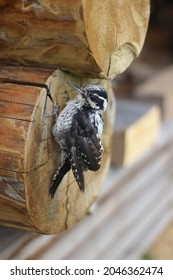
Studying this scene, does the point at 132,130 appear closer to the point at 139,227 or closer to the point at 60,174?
the point at 139,227

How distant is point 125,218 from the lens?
16.3 feet

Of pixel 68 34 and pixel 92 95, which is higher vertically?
pixel 68 34

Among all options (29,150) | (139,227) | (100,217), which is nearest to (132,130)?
(100,217)

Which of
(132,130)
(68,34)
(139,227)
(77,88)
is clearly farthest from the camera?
(139,227)

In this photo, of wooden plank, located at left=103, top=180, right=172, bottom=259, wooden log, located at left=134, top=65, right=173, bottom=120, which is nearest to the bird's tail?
wooden plank, located at left=103, top=180, right=172, bottom=259

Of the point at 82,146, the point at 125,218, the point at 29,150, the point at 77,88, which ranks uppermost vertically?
the point at 77,88

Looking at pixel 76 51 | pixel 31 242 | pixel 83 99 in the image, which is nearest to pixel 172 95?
pixel 31 242

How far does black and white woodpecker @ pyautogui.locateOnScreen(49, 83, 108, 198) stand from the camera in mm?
2635

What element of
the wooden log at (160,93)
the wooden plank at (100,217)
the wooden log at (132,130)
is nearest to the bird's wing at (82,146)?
the wooden plank at (100,217)

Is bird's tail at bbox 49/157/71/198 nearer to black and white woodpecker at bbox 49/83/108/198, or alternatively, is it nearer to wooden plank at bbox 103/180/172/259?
black and white woodpecker at bbox 49/83/108/198

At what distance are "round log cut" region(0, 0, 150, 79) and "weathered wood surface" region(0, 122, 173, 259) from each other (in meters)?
1.17

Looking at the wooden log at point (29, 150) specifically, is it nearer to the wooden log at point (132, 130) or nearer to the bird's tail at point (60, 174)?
the bird's tail at point (60, 174)

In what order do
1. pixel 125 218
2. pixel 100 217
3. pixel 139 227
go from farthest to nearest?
pixel 139 227 < pixel 125 218 < pixel 100 217

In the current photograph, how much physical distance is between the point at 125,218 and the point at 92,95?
249 cm
